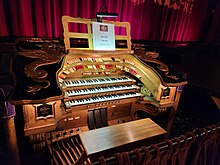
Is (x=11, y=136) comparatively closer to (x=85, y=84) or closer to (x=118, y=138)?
(x=85, y=84)

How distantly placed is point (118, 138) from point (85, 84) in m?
0.88

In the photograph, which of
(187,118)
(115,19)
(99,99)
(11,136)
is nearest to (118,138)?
(99,99)

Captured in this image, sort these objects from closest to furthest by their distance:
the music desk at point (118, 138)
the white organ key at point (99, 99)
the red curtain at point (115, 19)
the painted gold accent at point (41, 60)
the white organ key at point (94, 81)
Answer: the music desk at point (118, 138)
the painted gold accent at point (41, 60)
the white organ key at point (99, 99)
the white organ key at point (94, 81)
the red curtain at point (115, 19)

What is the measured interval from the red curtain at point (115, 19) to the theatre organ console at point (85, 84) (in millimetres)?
283

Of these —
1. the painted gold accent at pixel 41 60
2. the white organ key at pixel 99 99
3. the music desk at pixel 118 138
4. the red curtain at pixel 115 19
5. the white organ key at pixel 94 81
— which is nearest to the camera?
the music desk at pixel 118 138

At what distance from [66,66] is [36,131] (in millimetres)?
785

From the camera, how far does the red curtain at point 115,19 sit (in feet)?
7.59

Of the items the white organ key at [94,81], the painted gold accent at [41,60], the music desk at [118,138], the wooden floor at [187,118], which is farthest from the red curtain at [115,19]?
the music desk at [118,138]

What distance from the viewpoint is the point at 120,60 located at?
243 centimetres

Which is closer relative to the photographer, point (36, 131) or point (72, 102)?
point (36, 131)

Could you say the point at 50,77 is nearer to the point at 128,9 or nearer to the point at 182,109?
the point at 128,9

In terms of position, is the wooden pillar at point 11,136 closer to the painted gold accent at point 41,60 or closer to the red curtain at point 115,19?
the painted gold accent at point 41,60

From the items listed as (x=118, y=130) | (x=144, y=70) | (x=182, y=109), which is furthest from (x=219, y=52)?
(x=118, y=130)

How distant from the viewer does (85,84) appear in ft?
7.04
